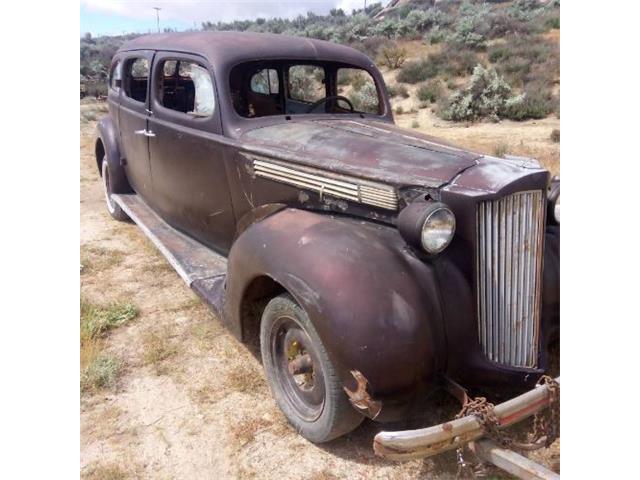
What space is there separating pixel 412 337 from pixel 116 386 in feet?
5.87

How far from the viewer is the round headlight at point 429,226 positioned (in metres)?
2.12

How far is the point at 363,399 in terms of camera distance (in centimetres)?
204

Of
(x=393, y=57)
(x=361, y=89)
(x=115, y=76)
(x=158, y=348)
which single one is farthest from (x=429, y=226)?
(x=393, y=57)

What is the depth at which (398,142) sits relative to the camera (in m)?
2.84

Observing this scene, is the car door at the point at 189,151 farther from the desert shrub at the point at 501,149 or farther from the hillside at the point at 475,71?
the desert shrub at the point at 501,149

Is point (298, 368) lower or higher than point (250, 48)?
lower

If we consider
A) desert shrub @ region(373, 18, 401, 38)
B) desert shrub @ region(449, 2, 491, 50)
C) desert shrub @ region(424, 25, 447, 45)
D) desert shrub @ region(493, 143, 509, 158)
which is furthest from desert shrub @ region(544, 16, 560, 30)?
desert shrub @ region(493, 143, 509, 158)

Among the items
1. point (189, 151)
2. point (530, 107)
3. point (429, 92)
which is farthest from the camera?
point (429, 92)

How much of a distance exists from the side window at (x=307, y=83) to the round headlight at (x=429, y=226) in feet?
6.31

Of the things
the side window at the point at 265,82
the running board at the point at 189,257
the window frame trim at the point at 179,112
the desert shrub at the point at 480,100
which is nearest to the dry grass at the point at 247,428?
the running board at the point at 189,257

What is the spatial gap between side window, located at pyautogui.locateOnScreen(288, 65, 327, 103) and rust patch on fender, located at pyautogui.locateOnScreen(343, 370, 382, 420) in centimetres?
236

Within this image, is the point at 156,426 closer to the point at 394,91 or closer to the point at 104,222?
the point at 104,222

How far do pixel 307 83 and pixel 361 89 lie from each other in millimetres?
556

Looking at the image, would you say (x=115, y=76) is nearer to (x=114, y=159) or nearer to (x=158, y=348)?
(x=114, y=159)
